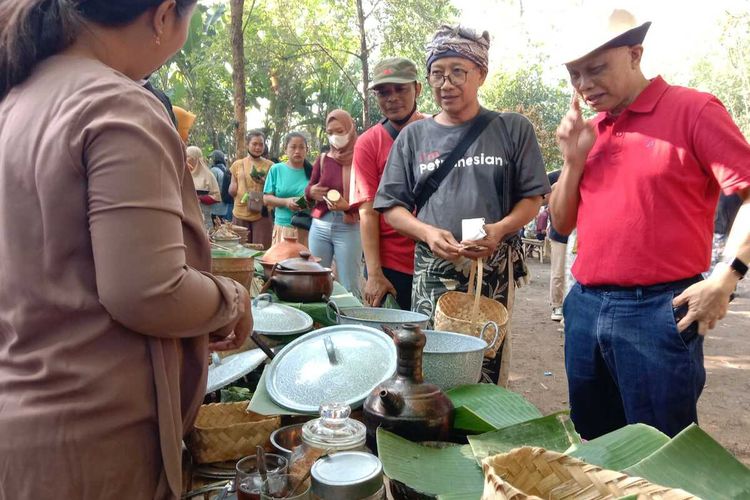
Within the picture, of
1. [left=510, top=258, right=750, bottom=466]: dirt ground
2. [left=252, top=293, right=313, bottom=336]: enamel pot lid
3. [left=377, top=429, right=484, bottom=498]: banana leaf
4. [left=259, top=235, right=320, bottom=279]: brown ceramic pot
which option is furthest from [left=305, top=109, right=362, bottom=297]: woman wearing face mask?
[left=377, top=429, right=484, bottom=498]: banana leaf

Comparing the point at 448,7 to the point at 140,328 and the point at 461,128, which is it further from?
the point at 140,328

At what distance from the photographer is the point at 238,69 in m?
8.68

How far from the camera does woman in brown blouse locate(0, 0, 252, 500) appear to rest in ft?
3.02

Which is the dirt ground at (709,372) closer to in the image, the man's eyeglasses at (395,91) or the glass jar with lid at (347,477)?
the man's eyeglasses at (395,91)

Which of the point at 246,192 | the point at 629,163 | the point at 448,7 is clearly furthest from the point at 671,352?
the point at 448,7

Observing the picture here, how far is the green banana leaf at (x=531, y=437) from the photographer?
1284 mm

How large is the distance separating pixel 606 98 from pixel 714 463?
132cm

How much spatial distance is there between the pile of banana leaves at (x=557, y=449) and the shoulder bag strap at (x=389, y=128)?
2063 mm

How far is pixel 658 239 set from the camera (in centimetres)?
196

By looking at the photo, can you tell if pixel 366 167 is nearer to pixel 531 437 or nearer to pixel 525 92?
pixel 531 437

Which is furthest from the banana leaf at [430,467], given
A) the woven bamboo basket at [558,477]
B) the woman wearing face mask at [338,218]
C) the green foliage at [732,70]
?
the green foliage at [732,70]

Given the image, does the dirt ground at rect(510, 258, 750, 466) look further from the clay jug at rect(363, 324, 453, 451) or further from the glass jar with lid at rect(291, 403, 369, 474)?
the glass jar with lid at rect(291, 403, 369, 474)

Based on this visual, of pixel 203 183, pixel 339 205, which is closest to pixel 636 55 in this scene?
pixel 339 205

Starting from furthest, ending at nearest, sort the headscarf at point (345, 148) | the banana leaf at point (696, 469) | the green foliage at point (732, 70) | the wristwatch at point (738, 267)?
the green foliage at point (732, 70) → the headscarf at point (345, 148) → the wristwatch at point (738, 267) → the banana leaf at point (696, 469)
